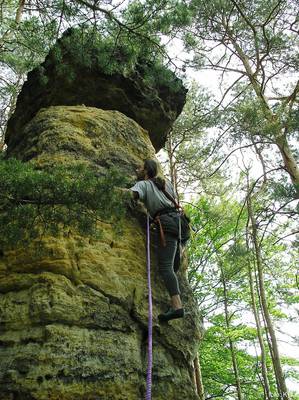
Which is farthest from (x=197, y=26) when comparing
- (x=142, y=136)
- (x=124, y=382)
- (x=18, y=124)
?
(x=124, y=382)

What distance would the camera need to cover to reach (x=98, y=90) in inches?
270

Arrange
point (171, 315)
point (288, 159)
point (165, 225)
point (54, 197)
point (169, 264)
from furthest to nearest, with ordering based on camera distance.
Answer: point (288, 159), point (165, 225), point (169, 264), point (171, 315), point (54, 197)

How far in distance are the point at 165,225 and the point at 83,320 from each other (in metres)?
1.58

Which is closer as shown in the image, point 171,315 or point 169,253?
point 171,315

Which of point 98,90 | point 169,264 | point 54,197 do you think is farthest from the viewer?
point 98,90

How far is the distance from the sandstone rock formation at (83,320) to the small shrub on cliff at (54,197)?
0.15 m

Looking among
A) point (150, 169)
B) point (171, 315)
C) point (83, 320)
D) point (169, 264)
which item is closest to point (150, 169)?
point (150, 169)

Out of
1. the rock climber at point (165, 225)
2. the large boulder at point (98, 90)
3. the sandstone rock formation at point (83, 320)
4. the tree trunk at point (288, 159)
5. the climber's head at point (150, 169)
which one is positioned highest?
the large boulder at point (98, 90)

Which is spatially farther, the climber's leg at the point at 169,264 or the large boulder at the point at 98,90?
the large boulder at the point at 98,90

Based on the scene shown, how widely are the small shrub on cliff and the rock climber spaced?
4.07 ft

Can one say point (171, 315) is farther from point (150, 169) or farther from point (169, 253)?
point (150, 169)

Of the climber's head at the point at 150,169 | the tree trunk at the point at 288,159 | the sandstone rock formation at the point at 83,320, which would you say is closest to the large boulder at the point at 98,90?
the sandstone rock formation at the point at 83,320

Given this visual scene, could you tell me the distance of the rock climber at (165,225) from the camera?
4.38 m

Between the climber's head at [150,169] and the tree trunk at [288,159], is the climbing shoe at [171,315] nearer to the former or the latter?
the climber's head at [150,169]
